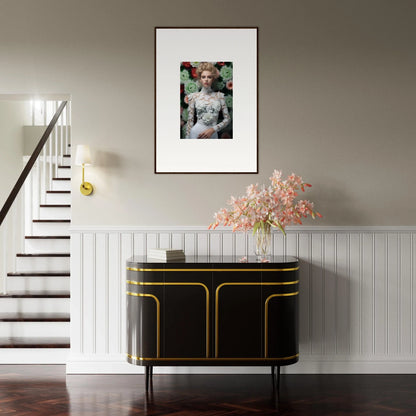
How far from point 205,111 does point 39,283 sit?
2.20 metres

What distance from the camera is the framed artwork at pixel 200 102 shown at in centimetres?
473

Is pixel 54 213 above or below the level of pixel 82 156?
below

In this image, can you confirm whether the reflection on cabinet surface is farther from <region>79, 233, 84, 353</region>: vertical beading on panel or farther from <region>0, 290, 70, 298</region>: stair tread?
<region>0, 290, 70, 298</region>: stair tread

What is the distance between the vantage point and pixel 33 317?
5023 mm

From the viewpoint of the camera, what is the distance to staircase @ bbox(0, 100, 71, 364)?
4.82m

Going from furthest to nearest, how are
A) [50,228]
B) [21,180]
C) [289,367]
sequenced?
[50,228]
[21,180]
[289,367]

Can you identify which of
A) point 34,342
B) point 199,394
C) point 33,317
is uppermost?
point 33,317

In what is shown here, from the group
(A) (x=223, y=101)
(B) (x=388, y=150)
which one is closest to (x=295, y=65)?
(A) (x=223, y=101)

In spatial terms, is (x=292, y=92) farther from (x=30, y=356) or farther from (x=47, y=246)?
(x=30, y=356)

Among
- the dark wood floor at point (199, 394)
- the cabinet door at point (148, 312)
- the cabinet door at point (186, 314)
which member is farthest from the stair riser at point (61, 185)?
the cabinet door at point (186, 314)

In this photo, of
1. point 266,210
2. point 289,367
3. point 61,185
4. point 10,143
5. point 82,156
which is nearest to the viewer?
point 266,210

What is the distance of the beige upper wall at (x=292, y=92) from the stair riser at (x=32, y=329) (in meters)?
0.99

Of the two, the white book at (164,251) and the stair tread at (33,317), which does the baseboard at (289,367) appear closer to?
the stair tread at (33,317)

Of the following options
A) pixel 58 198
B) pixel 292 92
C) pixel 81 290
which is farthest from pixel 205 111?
pixel 58 198
